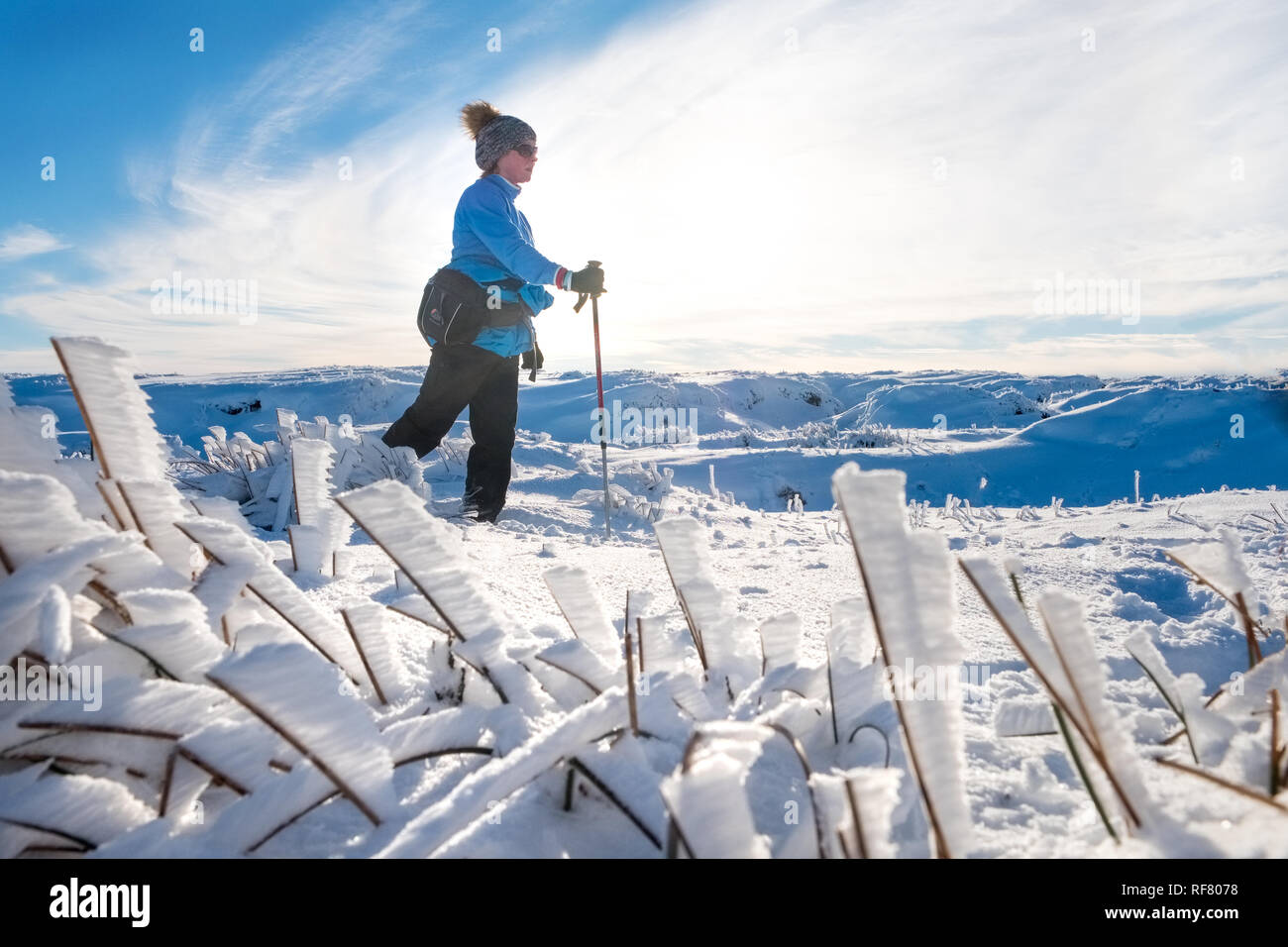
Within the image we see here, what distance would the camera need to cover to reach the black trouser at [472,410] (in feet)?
12.7

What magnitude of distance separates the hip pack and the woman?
42 millimetres

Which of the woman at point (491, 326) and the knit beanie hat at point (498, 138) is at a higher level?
the knit beanie hat at point (498, 138)

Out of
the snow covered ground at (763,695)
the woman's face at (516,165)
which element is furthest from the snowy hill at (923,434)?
the snow covered ground at (763,695)

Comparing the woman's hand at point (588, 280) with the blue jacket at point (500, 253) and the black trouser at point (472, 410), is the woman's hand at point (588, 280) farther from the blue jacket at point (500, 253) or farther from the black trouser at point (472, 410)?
the black trouser at point (472, 410)

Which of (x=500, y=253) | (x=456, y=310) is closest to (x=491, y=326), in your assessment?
(x=456, y=310)

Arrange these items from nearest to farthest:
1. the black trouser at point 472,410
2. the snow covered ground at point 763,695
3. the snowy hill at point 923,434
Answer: the snow covered ground at point 763,695 → the black trouser at point 472,410 → the snowy hill at point 923,434

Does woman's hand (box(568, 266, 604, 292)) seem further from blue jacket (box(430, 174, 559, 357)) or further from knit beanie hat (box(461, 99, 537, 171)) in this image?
knit beanie hat (box(461, 99, 537, 171))

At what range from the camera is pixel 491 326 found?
3.85 metres

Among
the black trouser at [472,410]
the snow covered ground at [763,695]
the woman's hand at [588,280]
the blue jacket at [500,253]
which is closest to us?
the snow covered ground at [763,695]

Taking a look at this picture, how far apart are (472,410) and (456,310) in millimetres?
581

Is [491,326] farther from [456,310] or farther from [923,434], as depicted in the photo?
[923,434]

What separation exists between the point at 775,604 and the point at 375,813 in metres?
1.02

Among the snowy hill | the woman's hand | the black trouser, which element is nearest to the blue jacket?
the black trouser

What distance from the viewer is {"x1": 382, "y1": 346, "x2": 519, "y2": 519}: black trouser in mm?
3865
